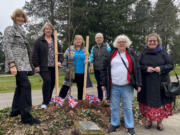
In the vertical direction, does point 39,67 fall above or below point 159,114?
above

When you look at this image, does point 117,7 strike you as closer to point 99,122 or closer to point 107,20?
point 107,20

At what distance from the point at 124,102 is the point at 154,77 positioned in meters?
0.77

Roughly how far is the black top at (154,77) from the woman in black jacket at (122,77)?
307 millimetres

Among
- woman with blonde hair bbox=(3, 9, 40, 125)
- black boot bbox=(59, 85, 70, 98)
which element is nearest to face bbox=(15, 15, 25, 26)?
woman with blonde hair bbox=(3, 9, 40, 125)

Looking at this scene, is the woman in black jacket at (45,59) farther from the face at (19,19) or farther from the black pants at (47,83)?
the face at (19,19)

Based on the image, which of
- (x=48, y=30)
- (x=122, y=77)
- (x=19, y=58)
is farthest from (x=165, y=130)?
(x=48, y=30)

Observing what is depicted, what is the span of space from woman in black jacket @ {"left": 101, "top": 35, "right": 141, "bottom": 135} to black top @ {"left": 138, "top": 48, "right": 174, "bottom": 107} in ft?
1.01

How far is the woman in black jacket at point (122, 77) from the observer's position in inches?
135

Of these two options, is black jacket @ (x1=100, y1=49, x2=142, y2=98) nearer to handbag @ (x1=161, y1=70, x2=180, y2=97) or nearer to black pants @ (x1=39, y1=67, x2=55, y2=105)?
handbag @ (x1=161, y1=70, x2=180, y2=97)

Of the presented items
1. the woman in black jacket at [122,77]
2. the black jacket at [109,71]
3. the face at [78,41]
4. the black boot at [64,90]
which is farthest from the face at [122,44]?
the black boot at [64,90]

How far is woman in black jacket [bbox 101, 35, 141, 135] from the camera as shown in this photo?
342 centimetres

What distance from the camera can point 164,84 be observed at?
3652 millimetres

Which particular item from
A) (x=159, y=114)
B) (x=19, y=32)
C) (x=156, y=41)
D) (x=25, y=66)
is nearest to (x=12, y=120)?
(x=25, y=66)

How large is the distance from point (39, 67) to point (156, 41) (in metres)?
2.51
